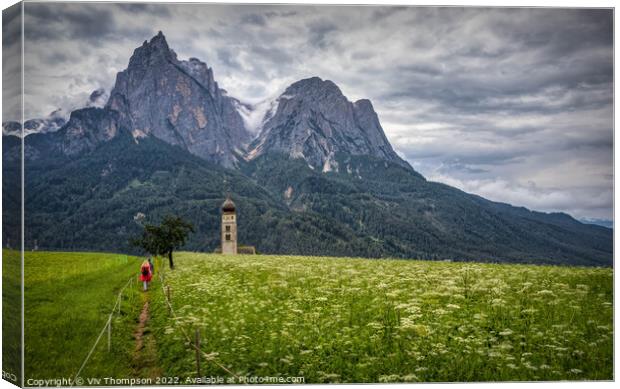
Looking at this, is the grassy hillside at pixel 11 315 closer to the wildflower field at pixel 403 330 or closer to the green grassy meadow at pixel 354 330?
the green grassy meadow at pixel 354 330

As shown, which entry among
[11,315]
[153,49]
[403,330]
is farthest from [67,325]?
[153,49]

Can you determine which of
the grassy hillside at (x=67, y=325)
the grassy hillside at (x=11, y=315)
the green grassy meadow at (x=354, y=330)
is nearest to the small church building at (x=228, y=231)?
the grassy hillside at (x=67, y=325)

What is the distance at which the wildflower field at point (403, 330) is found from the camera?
15859 millimetres

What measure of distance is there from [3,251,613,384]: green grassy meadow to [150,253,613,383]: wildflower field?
0.04 metres

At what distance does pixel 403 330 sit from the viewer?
1664 centimetres

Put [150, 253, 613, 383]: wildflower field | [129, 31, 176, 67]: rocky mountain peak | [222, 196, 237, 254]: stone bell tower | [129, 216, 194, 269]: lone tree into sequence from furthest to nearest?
[222, 196, 237, 254]: stone bell tower → [129, 216, 194, 269]: lone tree → [129, 31, 176, 67]: rocky mountain peak → [150, 253, 613, 383]: wildflower field

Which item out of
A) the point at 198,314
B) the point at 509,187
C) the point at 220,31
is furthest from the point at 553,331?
the point at 220,31

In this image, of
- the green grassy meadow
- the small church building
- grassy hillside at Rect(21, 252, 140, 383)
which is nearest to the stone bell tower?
the small church building

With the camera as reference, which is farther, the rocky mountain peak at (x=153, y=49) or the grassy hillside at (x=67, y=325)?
the rocky mountain peak at (x=153, y=49)

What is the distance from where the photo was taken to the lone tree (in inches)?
1134

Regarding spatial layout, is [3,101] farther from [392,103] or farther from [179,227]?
[392,103]

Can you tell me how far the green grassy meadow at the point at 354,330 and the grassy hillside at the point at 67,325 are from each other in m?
0.04

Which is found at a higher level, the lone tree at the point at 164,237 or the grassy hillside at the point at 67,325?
the lone tree at the point at 164,237

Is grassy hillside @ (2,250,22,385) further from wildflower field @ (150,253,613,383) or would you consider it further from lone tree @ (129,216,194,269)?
lone tree @ (129,216,194,269)
